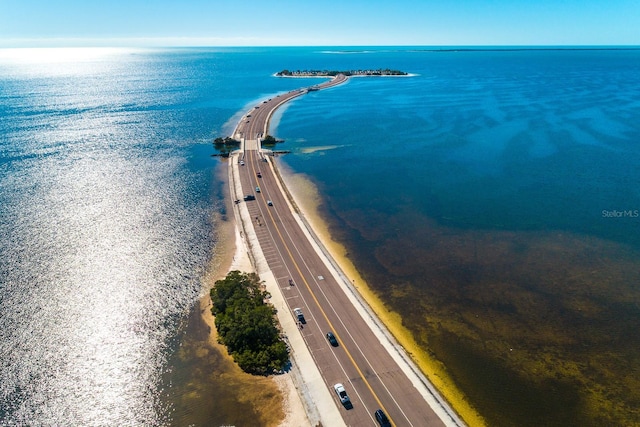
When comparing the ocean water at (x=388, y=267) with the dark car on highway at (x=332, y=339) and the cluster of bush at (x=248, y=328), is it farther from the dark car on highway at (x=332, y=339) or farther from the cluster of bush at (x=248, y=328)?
the dark car on highway at (x=332, y=339)

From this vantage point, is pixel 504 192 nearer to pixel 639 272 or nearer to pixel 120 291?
pixel 639 272

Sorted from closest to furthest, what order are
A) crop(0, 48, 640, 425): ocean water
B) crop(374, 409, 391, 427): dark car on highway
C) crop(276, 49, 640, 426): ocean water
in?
crop(374, 409, 391, 427): dark car on highway < crop(0, 48, 640, 425): ocean water < crop(276, 49, 640, 426): ocean water

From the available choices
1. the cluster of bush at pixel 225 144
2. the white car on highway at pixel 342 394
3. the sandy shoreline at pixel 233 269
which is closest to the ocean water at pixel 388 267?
the sandy shoreline at pixel 233 269

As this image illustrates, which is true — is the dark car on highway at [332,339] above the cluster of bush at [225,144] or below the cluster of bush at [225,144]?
below

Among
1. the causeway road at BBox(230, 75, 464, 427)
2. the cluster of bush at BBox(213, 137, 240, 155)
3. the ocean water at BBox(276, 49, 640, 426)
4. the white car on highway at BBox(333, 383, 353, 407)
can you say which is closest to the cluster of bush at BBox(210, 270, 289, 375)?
the causeway road at BBox(230, 75, 464, 427)

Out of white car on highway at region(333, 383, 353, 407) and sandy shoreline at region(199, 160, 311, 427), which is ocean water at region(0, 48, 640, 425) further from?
white car on highway at region(333, 383, 353, 407)

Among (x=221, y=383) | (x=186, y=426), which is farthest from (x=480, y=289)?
(x=186, y=426)

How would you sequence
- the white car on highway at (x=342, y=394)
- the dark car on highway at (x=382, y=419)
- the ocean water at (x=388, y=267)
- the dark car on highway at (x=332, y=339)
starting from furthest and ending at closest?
the dark car on highway at (x=332, y=339) → the ocean water at (x=388, y=267) → the white car on highway at (x=342, y=394) → the dark car on highway at (x=382, y=419)
